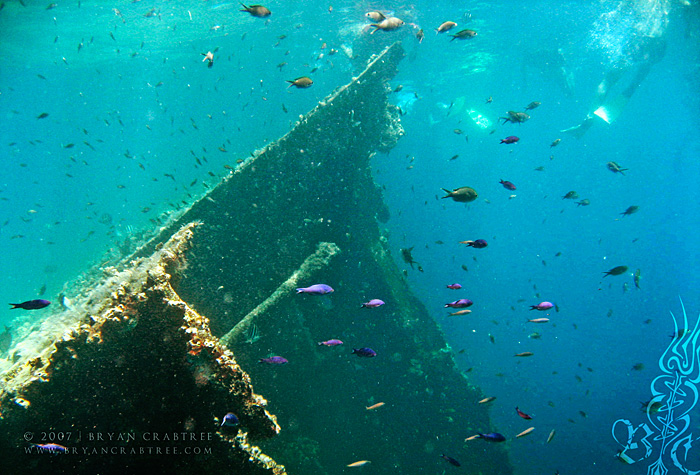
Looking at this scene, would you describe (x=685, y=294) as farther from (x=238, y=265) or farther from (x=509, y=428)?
(x=238, y=265)

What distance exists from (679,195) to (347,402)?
359 feet

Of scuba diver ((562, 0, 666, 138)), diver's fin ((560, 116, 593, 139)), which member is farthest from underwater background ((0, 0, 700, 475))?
diver's fin ((560, 116, 593, 139))

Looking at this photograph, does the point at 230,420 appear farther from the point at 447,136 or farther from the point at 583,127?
the point at 447,136

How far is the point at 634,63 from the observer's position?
20.6 m

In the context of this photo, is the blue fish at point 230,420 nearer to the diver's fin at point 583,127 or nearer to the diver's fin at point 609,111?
the diver's fin at point 583,127

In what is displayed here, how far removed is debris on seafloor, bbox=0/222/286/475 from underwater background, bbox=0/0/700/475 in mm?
3086

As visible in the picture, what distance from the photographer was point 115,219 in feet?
119

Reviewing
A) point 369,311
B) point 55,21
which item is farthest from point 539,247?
point 55,21

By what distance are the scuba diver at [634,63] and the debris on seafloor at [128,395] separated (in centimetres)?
2824

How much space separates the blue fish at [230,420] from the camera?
9.28 ft

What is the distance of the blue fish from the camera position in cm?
283

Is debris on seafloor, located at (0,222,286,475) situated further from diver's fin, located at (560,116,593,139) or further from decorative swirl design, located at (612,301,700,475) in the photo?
diver's fin, located at (560,116,593,139)

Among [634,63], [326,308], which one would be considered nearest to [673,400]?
[326,308]

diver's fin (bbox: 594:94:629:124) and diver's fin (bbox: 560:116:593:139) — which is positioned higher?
diver's fin (bbox: 594:94:629:124)
